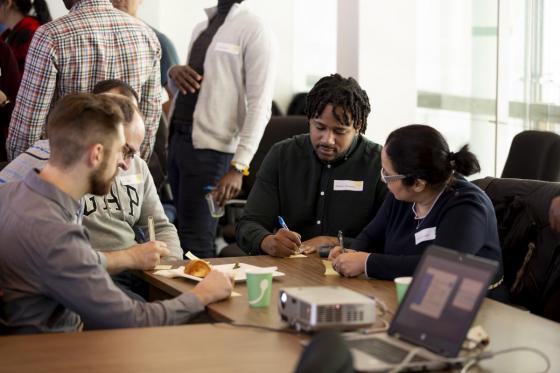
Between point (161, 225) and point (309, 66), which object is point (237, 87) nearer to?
point (161, 225)

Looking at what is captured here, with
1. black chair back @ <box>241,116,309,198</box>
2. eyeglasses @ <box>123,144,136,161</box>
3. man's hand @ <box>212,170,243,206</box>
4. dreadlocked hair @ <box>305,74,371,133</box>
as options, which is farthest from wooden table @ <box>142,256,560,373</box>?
black chair back @ <box>241,116,309,198</box>

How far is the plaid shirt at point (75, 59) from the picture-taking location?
395cm

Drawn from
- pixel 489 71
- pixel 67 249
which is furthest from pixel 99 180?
pixel 489 71

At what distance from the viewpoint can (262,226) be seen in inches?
144

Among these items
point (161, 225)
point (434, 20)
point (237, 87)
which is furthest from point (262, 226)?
point (434, 20)

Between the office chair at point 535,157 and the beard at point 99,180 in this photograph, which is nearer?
the beard at point 99,180

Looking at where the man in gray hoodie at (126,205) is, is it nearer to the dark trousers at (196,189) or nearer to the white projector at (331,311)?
the dark trousers at (196,189)

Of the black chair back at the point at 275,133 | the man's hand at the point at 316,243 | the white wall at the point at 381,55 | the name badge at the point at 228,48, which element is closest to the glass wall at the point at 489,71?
the white wall at the point at 381,55

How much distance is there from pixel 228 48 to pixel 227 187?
2.20 ft

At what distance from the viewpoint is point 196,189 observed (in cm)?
457

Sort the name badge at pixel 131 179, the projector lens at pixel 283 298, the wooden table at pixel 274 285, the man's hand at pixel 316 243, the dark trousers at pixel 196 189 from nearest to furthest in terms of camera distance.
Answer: the projector lens at pixel 283 298
the wooden table at pixel 274 285
the man's hand at pixel 316 243
the name badge at pixel 131 179
the dark trousers at pixel 196 189

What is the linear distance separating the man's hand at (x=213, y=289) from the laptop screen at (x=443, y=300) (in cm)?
61

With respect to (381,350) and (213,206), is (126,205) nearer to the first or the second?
Result: (213,206)

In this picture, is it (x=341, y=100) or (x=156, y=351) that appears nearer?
(x=156, y=351)
